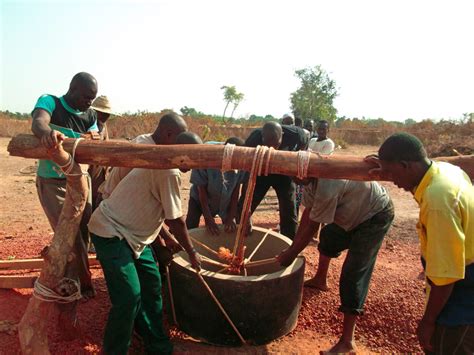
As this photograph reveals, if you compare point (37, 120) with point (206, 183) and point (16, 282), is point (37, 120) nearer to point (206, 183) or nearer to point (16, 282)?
point (16, 282)

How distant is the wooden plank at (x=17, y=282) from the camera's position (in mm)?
3248

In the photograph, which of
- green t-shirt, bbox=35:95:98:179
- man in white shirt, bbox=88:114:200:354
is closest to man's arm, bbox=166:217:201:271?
man in white shirt, bbox=88:114:200:354

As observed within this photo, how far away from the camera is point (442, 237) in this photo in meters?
1.86

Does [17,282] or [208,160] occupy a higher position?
[208,160]

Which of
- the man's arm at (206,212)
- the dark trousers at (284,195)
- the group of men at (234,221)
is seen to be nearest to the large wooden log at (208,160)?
the group of men at (234,221)

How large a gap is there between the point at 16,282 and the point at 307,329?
2.60 m

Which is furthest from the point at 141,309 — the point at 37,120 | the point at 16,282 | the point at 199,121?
the point at 199,121

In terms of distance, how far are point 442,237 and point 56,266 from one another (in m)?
2.21

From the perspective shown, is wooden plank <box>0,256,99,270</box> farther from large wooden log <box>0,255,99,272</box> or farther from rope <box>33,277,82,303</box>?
rope <box>33,277,82,303</box>

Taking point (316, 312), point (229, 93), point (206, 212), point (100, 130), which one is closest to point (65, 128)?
point (100, 130)

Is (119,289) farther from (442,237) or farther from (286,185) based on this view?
(286,185)

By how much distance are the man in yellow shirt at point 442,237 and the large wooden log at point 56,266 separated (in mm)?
1868

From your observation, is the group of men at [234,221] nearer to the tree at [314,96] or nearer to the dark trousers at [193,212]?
the dark trousers at [193,212]

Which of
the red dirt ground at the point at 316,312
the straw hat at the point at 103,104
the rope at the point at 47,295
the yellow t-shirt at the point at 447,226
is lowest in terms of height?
the red dirt ground at the point at 316,312
